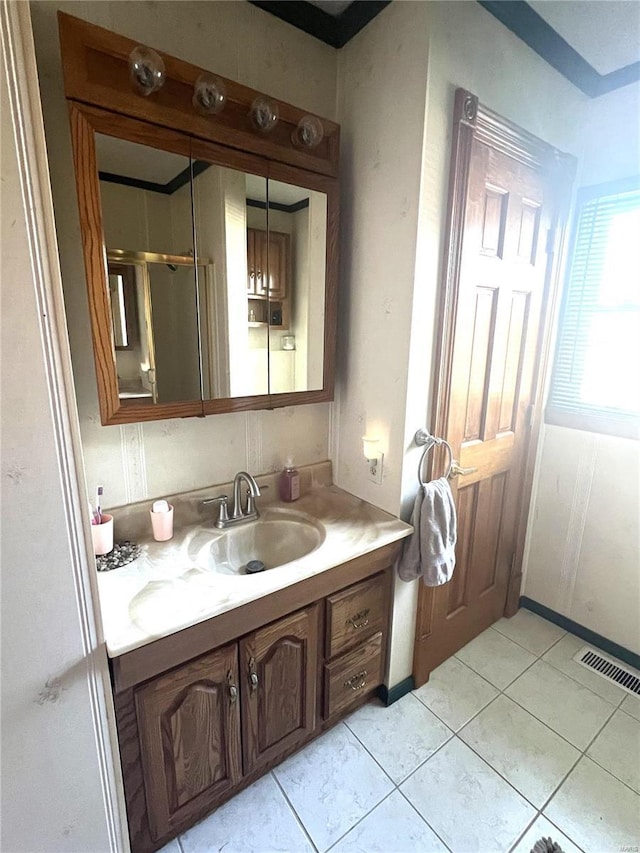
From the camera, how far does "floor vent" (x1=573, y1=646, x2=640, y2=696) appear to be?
1.78m

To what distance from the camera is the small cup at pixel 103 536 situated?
1.19 meters

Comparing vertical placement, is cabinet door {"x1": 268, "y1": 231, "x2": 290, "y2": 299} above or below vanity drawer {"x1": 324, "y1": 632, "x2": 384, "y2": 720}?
above

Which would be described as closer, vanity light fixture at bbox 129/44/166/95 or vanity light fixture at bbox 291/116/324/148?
vanity light fixture at bbox 129/44/166/95

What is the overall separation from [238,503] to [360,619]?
23.8 inches

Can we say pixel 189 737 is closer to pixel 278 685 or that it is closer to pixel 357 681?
pixel 278 685

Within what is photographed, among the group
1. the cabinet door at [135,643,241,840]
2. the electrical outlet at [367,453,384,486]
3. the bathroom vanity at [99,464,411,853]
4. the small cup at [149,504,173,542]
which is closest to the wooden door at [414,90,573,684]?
the electrical outlet at [367,453,384,486]

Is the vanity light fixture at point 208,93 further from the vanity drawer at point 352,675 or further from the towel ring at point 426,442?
the vanity drawer at point 352,675

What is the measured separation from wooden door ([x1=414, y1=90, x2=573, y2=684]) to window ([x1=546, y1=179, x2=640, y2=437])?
0.61 feet

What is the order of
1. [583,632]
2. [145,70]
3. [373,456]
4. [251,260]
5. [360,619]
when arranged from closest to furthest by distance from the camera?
[145,70]
[251,260]
[360,619]
[373,456]
[583,632]

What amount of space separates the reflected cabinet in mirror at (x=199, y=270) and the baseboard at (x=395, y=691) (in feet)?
4.00

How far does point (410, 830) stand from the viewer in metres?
1.23

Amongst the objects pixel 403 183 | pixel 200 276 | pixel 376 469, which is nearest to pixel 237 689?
pixel 376 469

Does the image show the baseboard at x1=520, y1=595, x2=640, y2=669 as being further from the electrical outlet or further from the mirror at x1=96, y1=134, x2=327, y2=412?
the mirror at x1=96, y1=134, x2=327, y2=412

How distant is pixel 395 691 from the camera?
1647 millimetres
